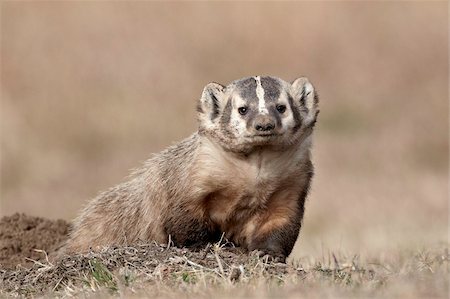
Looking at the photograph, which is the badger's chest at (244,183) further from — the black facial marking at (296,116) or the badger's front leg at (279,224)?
the black facial marking at (296,116)

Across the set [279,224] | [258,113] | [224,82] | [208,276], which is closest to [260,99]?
[258,113]

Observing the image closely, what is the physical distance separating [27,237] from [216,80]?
994 cm

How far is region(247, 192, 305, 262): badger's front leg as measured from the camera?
6.96 m

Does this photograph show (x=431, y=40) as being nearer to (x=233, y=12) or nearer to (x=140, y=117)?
(x=233, y=12)

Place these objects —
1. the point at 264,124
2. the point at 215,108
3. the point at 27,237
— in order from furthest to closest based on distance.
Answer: the point at 27,237, the point at 215,108, the point at 264,124

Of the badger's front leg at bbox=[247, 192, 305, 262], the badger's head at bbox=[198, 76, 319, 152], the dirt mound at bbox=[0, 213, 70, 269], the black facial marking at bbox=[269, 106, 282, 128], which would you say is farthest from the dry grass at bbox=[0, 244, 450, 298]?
the dirt mound at bbox=[0, 213, 70, 269]

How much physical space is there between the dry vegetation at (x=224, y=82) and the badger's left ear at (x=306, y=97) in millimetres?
4329

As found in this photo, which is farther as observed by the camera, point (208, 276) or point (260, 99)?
point (260, 99)

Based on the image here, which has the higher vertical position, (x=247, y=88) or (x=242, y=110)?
(x=247, y=88)

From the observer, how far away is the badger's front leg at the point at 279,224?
6957mm

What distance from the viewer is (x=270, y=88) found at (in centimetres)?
683

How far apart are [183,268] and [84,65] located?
12.9 metres

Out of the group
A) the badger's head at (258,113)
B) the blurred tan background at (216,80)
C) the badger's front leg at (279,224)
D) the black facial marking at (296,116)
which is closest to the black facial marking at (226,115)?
the badger's head at (258,113)

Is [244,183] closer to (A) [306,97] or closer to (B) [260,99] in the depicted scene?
(B) [260,99]
